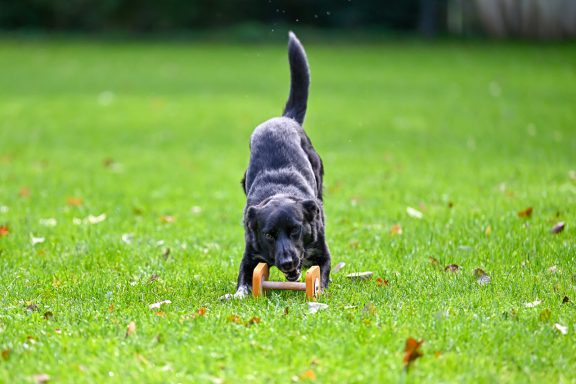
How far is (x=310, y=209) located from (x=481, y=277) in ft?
3.93

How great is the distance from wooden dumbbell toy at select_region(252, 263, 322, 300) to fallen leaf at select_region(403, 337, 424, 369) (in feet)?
3.15

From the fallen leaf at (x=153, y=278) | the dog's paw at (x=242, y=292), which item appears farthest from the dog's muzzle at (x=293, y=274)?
the fallen leaf at (x=153, y=278)

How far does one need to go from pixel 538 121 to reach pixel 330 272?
857cm

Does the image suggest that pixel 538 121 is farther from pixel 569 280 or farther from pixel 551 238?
pixel 569 280

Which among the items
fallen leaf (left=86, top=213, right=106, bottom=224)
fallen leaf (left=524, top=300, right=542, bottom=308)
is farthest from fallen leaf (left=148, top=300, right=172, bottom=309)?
fallen leaf (left=86, top=213, right=106, bottom=224)

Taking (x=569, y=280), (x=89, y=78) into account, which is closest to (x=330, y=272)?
(x=569, y=280)

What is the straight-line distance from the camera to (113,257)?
238 inches

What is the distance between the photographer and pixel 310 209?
5121 mm

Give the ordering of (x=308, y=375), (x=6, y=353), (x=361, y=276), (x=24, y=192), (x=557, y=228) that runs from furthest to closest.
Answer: (x=24, y=192) < (x=557, y=228) < (x=361, y=276) < (x=6, y=353) < (x=308, y=375)

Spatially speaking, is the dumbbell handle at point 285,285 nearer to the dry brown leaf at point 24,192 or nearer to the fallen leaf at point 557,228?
the fallen leaf at point 557,228

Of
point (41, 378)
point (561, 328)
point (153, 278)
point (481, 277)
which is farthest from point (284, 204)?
point (41, 378)

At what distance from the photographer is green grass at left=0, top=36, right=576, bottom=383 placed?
154 inches

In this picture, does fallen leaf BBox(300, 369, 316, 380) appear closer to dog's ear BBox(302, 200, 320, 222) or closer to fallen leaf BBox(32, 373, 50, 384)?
fallen leaf BBox(32, 373, 50, 384)

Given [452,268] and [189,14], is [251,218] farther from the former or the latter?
[189,14]
